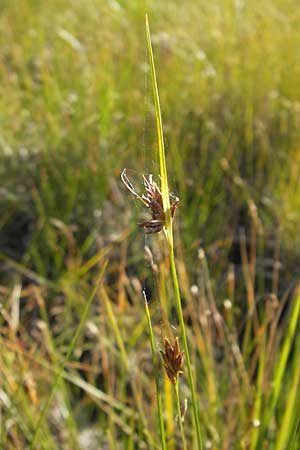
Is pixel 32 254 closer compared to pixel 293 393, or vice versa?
pixel 293 393

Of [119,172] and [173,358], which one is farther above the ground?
[173,358]

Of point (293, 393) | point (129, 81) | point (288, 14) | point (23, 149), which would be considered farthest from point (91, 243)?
point (288, 14)

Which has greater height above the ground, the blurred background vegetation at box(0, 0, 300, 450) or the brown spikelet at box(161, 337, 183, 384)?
the brown spikelet at box(161, 337, 183, 384)

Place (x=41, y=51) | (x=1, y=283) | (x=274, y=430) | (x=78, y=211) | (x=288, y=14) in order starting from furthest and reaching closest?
(x=288, y=14) < (x=41, y=51) < (x=78, y=211) < (x=1, y=283) < (x=274, y=430)

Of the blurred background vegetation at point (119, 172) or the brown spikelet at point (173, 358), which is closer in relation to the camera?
the brown spikelet at point (173, 358)

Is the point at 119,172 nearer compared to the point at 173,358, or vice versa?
the point at 173,358

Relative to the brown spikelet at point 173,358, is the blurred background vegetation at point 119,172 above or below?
below

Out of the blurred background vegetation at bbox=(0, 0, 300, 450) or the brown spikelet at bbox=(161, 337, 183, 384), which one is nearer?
the brown spikelet at bbox=(161, 337, 183, 384)

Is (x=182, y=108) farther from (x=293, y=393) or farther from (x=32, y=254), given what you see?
(x=293, y=393)
